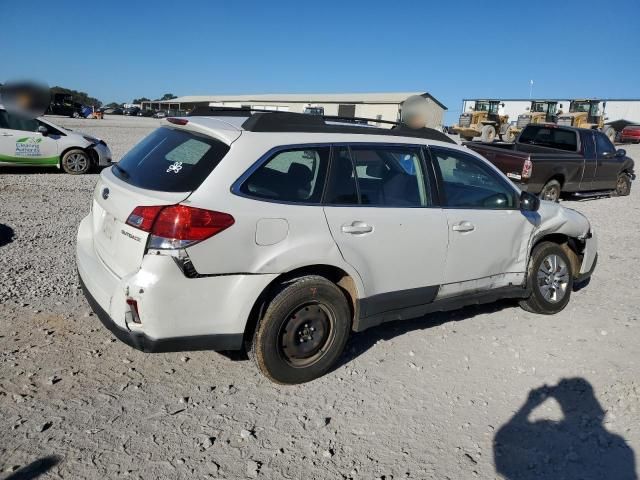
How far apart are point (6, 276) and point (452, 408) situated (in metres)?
4.26

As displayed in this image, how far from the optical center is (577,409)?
11.6 ft

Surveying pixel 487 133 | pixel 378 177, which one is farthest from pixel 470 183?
pixel 487 133

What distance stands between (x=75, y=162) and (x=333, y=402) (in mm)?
10586

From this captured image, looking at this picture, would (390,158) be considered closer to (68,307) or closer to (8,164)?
(68,307)

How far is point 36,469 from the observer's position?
2600 millimetres

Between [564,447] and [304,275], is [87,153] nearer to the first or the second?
[304,275]

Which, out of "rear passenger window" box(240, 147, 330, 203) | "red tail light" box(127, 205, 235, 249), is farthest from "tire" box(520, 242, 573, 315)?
"red tail light" box(127, 205, 235, 249)

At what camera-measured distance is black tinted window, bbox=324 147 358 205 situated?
11.6ft

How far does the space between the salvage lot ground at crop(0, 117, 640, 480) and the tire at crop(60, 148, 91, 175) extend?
7.49 m

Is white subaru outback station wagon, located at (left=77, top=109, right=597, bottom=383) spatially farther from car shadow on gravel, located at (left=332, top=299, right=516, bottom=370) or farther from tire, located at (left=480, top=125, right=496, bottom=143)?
tire, located at (left=480, top=125, right=496, bottom=143)

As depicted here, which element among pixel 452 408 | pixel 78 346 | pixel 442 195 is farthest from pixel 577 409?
pixel 78 346

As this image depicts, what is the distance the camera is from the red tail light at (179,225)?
2.95 metres

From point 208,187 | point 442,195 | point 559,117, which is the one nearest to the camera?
point 208,187

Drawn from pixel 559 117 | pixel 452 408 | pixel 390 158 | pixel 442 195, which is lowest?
pixel 452 408
